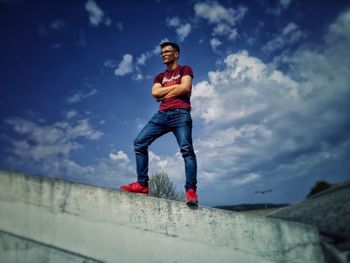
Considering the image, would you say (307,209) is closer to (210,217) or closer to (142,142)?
(210,217)

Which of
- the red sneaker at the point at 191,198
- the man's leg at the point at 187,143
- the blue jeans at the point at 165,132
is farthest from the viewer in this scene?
the blue jeans at the point at 165,132

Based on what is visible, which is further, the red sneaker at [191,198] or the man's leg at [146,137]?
the man's leg at [146,137]

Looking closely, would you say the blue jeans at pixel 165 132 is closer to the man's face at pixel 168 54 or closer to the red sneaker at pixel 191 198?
the red sneaker at pixel 191 198

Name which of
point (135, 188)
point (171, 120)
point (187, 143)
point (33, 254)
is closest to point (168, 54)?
point (171, 120)

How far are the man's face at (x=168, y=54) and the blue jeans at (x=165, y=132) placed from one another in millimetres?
918

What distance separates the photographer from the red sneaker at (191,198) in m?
3.15

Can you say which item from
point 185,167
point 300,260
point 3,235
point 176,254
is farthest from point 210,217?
point 3,235

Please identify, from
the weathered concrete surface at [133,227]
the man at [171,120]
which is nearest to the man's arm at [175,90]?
the man at [171,120]

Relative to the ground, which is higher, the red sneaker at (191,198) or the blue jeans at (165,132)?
the blue jeans at (165,132)

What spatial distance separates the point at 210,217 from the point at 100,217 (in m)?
1.27

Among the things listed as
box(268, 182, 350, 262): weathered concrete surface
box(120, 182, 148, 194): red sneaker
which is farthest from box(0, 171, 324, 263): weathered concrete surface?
box(120, 182, 148, 194): red sneaker

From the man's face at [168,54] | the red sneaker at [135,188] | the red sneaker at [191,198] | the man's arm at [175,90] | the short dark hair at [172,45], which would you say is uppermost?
the short dark hair at [172,45]

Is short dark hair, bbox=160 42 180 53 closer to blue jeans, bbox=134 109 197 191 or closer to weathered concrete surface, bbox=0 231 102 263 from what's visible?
blue jeans, bbox=134 109 197 191

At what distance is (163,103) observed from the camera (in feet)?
13.8
